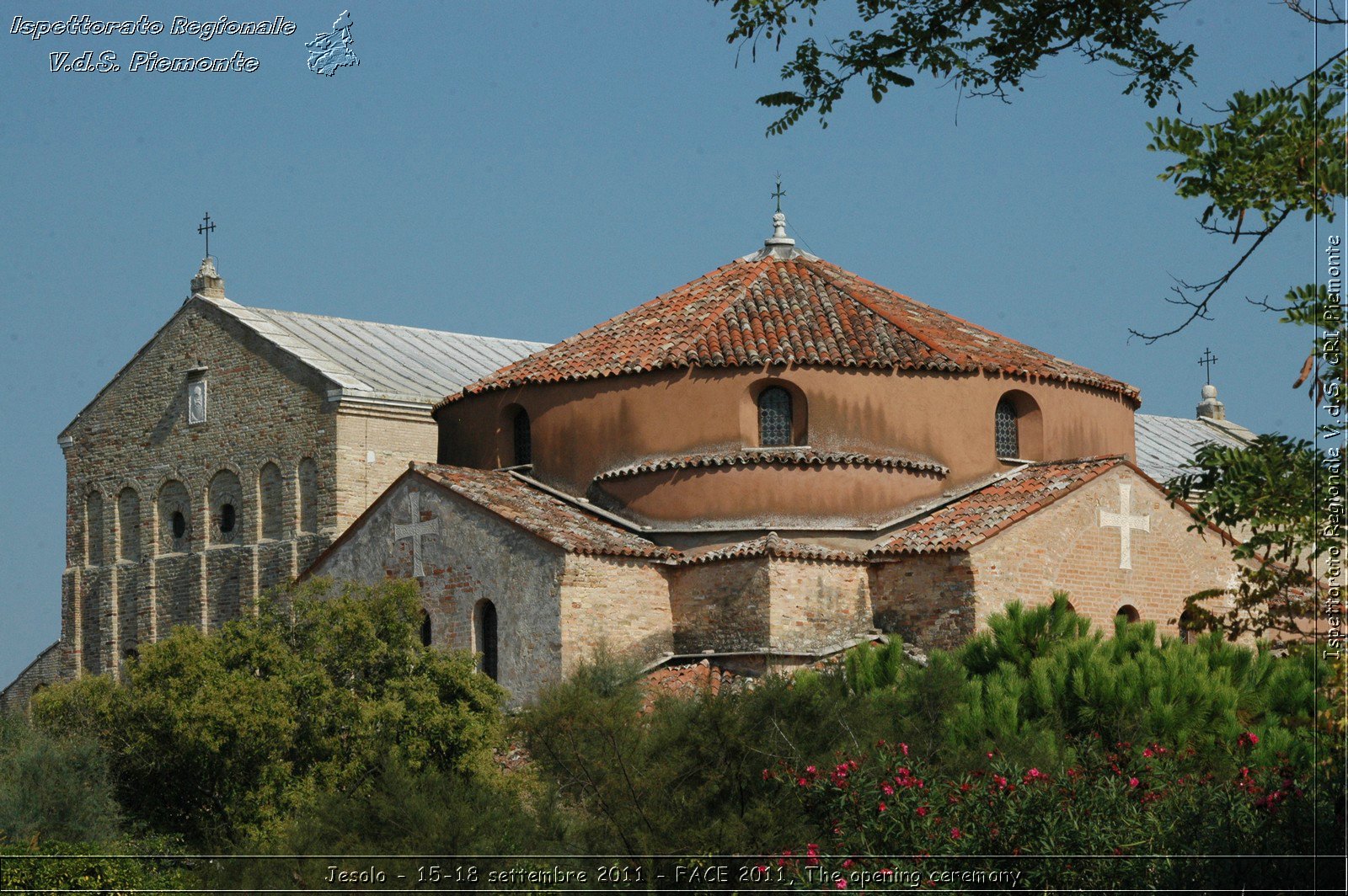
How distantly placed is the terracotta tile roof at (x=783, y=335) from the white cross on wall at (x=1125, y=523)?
2354mm

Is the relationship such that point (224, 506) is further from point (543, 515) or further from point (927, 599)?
point (927, 599)

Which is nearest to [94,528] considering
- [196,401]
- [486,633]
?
[196,401]

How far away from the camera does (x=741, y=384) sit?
79.5 ft

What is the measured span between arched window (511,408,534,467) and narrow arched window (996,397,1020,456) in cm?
686

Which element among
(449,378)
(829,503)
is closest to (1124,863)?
(829,503)

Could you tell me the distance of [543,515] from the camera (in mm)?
23812

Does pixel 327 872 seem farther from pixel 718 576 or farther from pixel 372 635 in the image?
pixel 718 576

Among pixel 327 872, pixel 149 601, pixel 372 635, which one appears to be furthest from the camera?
pixel 149 601

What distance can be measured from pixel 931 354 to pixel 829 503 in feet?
8.86

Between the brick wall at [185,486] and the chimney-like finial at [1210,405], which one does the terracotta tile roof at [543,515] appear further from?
the chimney-like finial at [1210,405]

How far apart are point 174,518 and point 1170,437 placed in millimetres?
23701

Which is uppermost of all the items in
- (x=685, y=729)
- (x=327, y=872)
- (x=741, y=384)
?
(x=741, y=384)

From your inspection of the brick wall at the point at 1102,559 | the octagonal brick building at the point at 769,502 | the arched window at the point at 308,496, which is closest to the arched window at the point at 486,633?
the octagonal brick building at the point at 769,502

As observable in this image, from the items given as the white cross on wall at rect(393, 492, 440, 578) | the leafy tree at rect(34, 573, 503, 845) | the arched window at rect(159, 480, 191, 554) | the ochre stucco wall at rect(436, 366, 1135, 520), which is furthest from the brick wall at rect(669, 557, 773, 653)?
the arched window at rect(159, 480, 191, 554)
